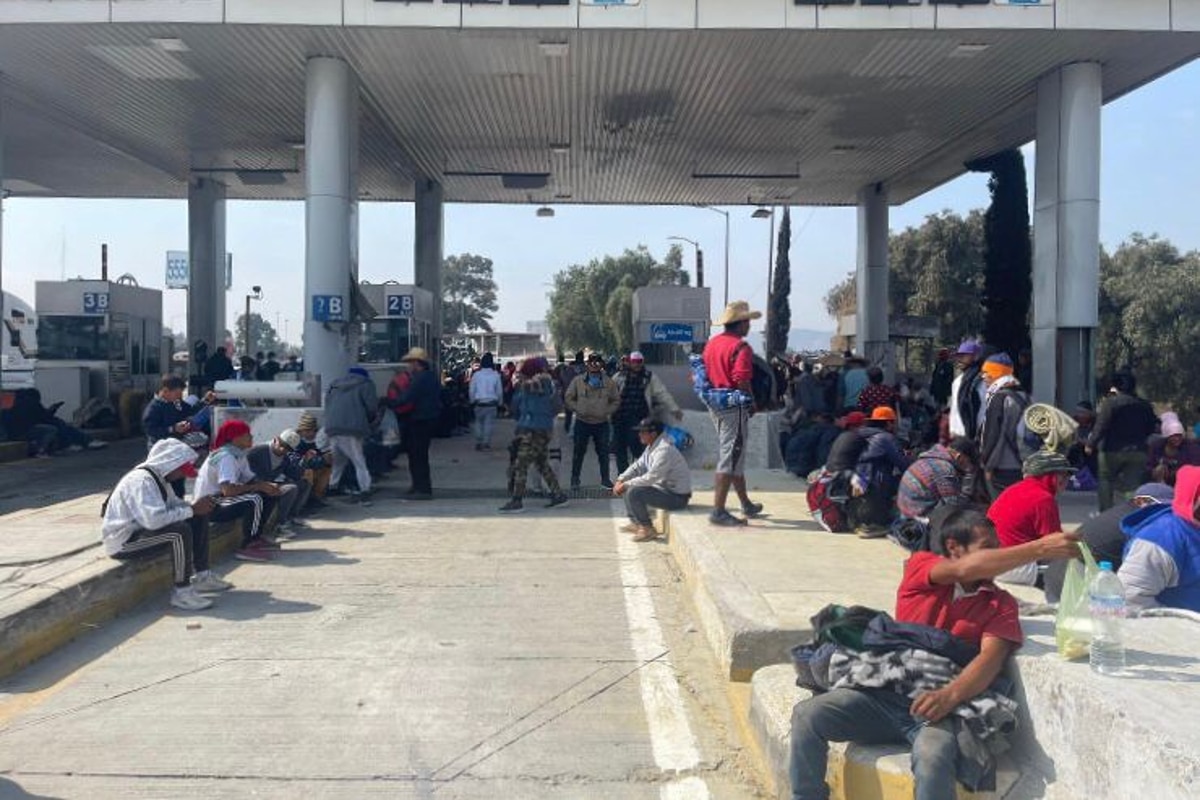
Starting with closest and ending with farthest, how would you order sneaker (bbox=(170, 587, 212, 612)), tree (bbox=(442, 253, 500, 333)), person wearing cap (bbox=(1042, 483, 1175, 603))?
person wearing cap (bbox=(1042, 483, 1175, 603))
sneaker (bbox=(170, 587, 212, 612))
tree (bbox=(442, 253, 500, 333))

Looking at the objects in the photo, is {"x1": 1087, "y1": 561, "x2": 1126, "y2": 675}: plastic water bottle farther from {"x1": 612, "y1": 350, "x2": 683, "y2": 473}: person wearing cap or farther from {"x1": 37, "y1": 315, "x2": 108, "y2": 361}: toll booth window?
{"x1": 37, "y1": 315, "x2": 108, "y2": 361}: toll booth window

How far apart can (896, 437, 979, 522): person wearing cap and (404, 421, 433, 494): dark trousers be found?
6.22 m

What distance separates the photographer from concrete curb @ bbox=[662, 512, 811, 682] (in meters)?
5.69

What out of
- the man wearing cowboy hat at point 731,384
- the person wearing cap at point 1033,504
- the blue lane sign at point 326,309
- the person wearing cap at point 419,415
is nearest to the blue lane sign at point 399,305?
the blue lane sign at point 326,309

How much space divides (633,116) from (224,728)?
14.9 meters

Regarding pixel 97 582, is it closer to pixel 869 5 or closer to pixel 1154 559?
pixel 1154 559

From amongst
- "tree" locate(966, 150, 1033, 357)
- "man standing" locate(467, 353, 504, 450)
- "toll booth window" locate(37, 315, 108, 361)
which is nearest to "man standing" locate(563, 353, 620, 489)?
"man standing" locate(467, 353, 504, 450)

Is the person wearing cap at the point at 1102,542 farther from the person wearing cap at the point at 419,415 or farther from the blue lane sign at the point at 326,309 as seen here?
the blue lane sign at the point at 326,309

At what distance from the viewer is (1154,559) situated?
4684 mm

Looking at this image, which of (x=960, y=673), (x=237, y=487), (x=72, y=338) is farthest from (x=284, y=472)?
(x=72, y=338)

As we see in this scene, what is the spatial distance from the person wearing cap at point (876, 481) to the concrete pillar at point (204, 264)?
19280 mm

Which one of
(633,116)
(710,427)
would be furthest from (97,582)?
(633,116)

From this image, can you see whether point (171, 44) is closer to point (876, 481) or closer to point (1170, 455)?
point (876, 481)

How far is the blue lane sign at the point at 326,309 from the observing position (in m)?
14.2
